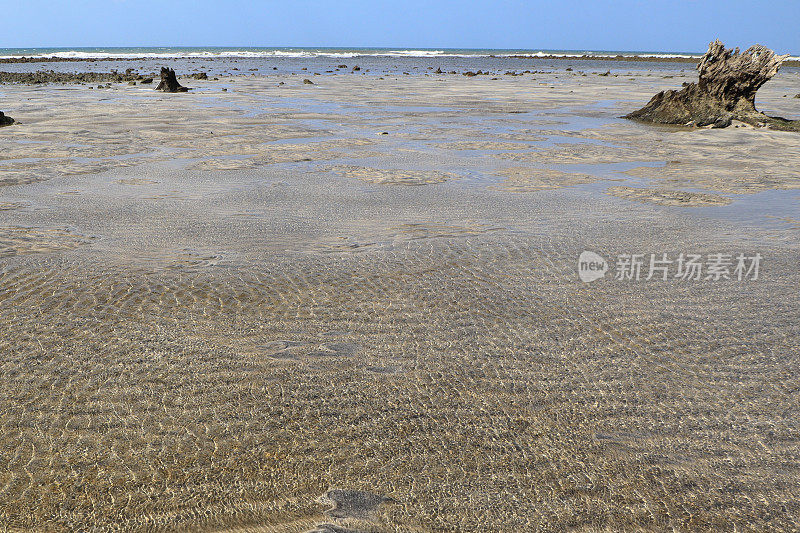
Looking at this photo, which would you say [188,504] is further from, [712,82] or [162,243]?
[712,82]

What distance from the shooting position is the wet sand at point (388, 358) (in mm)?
2322

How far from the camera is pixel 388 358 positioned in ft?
11.0

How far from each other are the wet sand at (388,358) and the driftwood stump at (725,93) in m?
7.20

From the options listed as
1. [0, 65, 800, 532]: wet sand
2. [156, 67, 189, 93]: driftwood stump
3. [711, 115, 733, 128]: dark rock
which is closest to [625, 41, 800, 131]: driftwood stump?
[711, 115, 733, 128]: dark rock

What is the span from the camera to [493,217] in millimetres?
6168

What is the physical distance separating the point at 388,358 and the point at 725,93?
14.1 metres

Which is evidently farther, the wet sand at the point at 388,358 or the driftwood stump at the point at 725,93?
the driftwood stump at the point at 725,93
